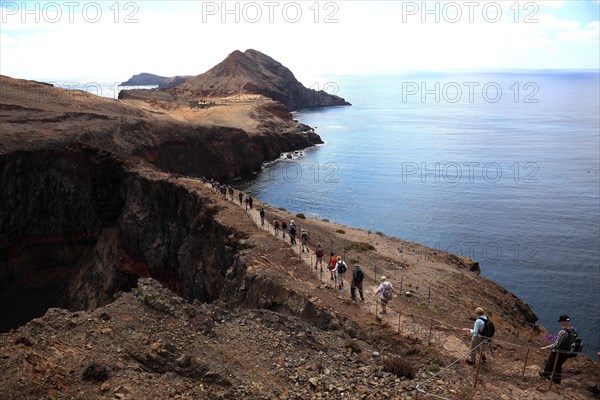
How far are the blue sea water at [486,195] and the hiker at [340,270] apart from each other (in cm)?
2443

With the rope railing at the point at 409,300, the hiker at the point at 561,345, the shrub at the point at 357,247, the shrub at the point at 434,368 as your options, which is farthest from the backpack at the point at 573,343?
the shrub at the point at 357,247

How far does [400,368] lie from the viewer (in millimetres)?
15992

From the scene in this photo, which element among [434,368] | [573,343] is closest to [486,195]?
[434,368]

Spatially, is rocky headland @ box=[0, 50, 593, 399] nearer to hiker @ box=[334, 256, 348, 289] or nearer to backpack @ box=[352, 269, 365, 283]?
hiker @ box=[334, 256, 348, 289]

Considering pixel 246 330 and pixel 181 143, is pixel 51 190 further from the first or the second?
pixel 246 330

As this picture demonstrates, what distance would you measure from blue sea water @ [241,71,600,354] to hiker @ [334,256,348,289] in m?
24.4

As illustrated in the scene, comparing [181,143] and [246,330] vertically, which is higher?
[181,143]

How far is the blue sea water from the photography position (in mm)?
49875

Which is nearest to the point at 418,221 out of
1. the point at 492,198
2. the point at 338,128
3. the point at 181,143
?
the point at 492,198

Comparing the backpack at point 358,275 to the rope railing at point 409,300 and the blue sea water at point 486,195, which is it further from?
the blue sea water at point 486,195

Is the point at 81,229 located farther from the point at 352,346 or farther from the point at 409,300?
the point at 352,346

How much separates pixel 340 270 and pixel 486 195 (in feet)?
209

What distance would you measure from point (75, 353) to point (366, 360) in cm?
1030

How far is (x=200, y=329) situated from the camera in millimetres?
18859
